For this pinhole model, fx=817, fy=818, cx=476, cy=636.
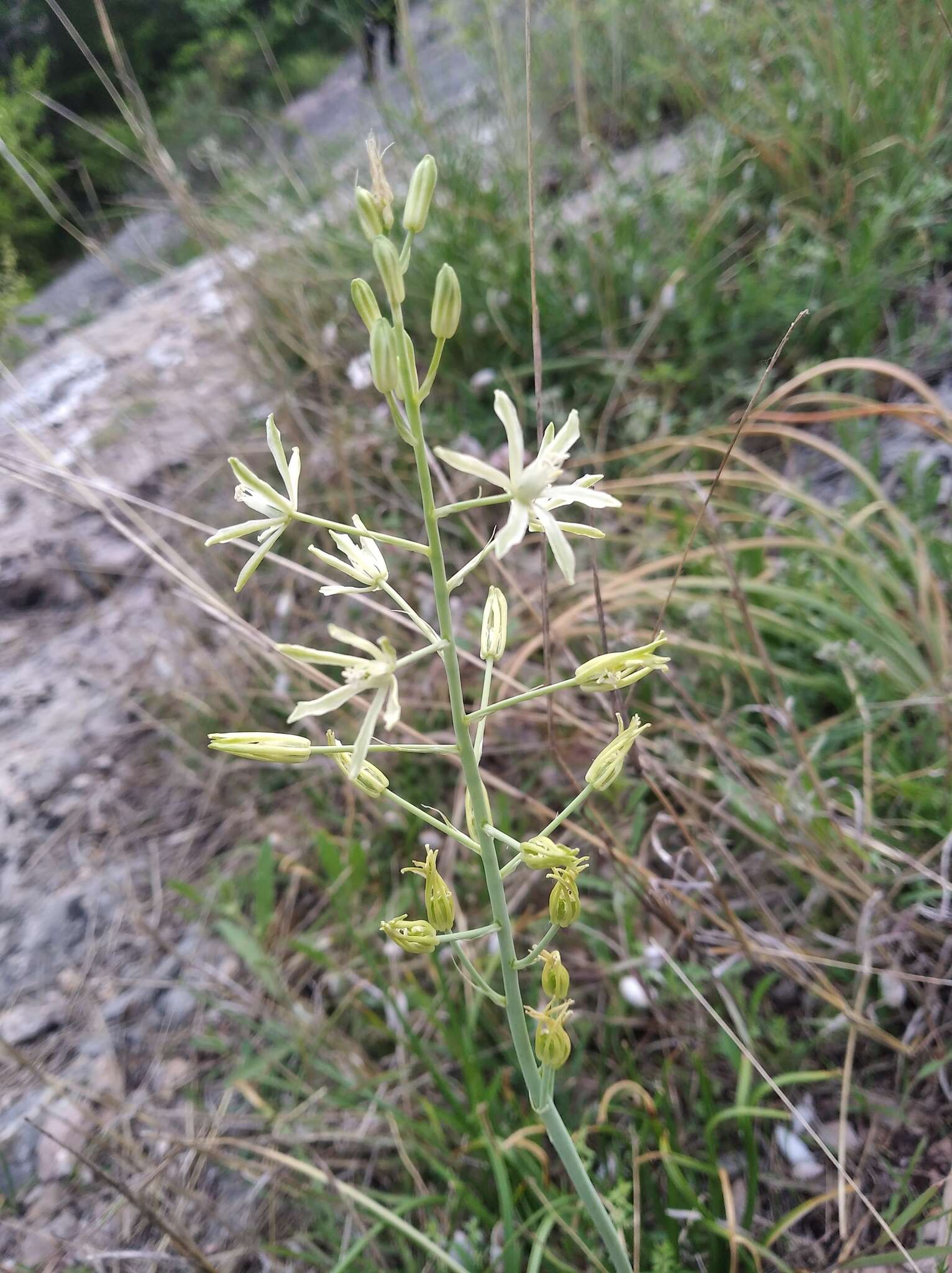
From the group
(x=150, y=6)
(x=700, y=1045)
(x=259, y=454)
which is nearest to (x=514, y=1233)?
(x=700, y=1045)

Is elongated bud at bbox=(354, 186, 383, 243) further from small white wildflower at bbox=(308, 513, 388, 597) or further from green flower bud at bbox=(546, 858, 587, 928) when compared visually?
green flower bud at bbox=(546, 858, 587, 928)

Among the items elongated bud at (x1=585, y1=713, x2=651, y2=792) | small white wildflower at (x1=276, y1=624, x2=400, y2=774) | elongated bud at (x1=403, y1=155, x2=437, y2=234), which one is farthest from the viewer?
elongated bud at (x1=585, y1=713, x2=651, y2=792)

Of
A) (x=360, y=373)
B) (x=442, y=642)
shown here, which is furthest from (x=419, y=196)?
(x=360, y=373)

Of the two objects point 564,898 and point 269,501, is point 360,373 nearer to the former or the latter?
point 269,501

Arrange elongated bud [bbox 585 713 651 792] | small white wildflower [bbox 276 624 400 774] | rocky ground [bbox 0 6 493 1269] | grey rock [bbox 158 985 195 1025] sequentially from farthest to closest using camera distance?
grey rock [bbox 158 985 195 1025]
rocky ground [bbox 0 6 493 1269]
elongated bud [bbox 585 713 651 792]
small white wildflower [bbox 276 624 400 774]

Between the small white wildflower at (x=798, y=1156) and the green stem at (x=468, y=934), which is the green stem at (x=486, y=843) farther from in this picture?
the small white wildflower at (x=798, y=1156)

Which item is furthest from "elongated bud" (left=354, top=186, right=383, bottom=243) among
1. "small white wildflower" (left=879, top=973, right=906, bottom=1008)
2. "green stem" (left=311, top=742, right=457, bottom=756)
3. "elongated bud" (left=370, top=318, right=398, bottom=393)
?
"small white wildflower" (left=879, top=973, right=906, bottom=1008)

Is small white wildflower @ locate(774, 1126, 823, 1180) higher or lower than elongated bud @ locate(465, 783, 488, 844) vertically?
lower

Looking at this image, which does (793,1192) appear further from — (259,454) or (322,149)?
(322,149)
